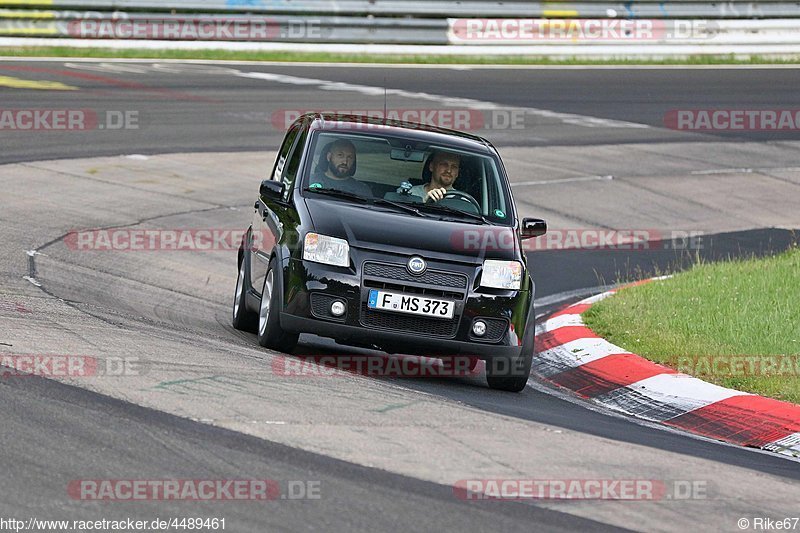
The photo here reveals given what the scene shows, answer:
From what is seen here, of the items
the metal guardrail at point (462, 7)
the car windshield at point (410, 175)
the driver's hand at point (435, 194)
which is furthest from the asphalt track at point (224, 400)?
the metal guardrail at point (462, 7)

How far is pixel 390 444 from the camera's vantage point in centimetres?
630

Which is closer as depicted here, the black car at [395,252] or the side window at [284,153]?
the black car at [395,252]

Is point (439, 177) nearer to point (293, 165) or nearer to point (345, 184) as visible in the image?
point (345, 184)

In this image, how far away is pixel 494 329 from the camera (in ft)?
28.7

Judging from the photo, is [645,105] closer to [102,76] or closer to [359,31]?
[359,31]

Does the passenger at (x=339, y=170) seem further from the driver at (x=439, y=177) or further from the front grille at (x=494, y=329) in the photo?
the front grille at (x=494, y=329)

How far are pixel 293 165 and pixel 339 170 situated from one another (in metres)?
0.50

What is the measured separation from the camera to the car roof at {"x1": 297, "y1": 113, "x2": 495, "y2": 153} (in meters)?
9.92

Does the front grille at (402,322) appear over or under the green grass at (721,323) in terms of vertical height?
over

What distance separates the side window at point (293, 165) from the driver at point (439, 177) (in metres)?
0.86

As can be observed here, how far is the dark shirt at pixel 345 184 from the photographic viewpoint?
939 centimetres

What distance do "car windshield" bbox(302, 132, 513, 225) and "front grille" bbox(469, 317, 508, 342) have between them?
2.97ft

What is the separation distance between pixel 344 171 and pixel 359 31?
1922 cm

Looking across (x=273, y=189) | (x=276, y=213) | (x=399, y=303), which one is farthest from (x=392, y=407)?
(x=273, y=189)
